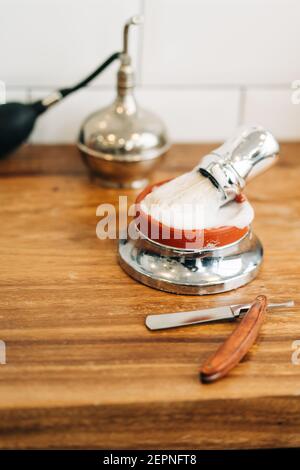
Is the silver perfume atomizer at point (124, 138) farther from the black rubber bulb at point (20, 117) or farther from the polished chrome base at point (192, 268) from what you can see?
the polished chrome base at point (192, 268)

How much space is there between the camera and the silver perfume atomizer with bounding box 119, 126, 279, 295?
0.64m

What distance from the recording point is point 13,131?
0.85 metres

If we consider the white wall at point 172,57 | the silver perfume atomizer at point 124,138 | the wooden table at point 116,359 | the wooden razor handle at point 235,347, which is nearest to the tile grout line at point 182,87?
the white wall at point 172,57

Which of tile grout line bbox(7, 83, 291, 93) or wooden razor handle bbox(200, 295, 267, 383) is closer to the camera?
wooden razor handle bbox(200, 295, 267, 383)

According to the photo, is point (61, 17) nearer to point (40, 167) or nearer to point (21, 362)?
point (40, 167)

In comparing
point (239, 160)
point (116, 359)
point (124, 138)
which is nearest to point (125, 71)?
point (124, 138)

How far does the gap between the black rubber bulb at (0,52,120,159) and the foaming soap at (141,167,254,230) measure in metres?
0.24

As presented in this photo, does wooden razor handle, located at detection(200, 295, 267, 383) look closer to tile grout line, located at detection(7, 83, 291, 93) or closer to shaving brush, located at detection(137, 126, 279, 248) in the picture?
shaving brush, located at detection(137, 126, 279, 248)

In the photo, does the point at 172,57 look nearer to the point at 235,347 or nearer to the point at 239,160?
the point at 239,160

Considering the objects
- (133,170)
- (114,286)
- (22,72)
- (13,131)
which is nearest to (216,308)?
(114,286)

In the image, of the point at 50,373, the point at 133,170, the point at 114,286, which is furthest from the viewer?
the point at 133,170

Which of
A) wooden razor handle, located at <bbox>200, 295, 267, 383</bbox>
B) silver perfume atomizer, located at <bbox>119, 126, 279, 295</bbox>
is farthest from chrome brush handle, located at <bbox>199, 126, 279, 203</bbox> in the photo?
wooden razor handle, located at <bbox>200, 295, 267, 383</bbox>

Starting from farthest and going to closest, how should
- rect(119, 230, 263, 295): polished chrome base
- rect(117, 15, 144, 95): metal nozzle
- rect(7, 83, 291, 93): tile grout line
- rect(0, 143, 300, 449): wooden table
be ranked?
rect(7, 83, 291, 93): tile grout line → rect(117, 15, 144, 95): metal nozzle → rect(119, 230, 263, 295): polished chrome base → rect(0, 143, 300, 449): wooden table

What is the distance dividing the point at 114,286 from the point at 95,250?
0.07 metres
